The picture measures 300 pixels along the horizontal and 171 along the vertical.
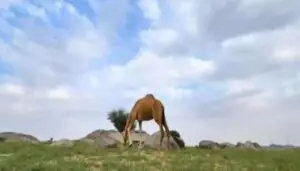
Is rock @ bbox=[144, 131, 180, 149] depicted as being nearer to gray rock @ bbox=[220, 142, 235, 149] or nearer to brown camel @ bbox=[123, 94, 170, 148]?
brown camel @ bbox=[123, 94, 170, 148]

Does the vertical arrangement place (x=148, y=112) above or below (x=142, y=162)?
above

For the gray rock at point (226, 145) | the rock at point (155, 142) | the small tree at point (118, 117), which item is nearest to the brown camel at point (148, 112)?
the rock at point (155, 142)

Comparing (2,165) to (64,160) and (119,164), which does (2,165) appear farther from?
(119,164)

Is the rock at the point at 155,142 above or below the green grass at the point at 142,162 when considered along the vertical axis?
above

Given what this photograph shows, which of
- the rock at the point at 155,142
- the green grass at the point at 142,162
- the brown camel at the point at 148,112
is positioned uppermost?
the brown camel at the point at 148,112

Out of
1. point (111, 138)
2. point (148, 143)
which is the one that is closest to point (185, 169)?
point (148, 143)

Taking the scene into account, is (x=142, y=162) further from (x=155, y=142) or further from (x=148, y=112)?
(x=155, y=142)

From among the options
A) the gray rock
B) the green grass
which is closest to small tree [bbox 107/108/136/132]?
the gray rock

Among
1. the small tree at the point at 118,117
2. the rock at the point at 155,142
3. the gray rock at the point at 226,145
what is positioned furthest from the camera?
the small tree at the point at 118,117

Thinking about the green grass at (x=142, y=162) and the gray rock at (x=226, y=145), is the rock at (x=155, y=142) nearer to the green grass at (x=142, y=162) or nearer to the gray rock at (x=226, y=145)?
the gray rock at (x=226, y=145)

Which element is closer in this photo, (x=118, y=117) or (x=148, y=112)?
(x=148, y=112)

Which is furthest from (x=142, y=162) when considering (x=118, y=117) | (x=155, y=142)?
(x=118, y=117)

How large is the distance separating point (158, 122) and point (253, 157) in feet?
19.2

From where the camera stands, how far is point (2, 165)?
20.7 meters
